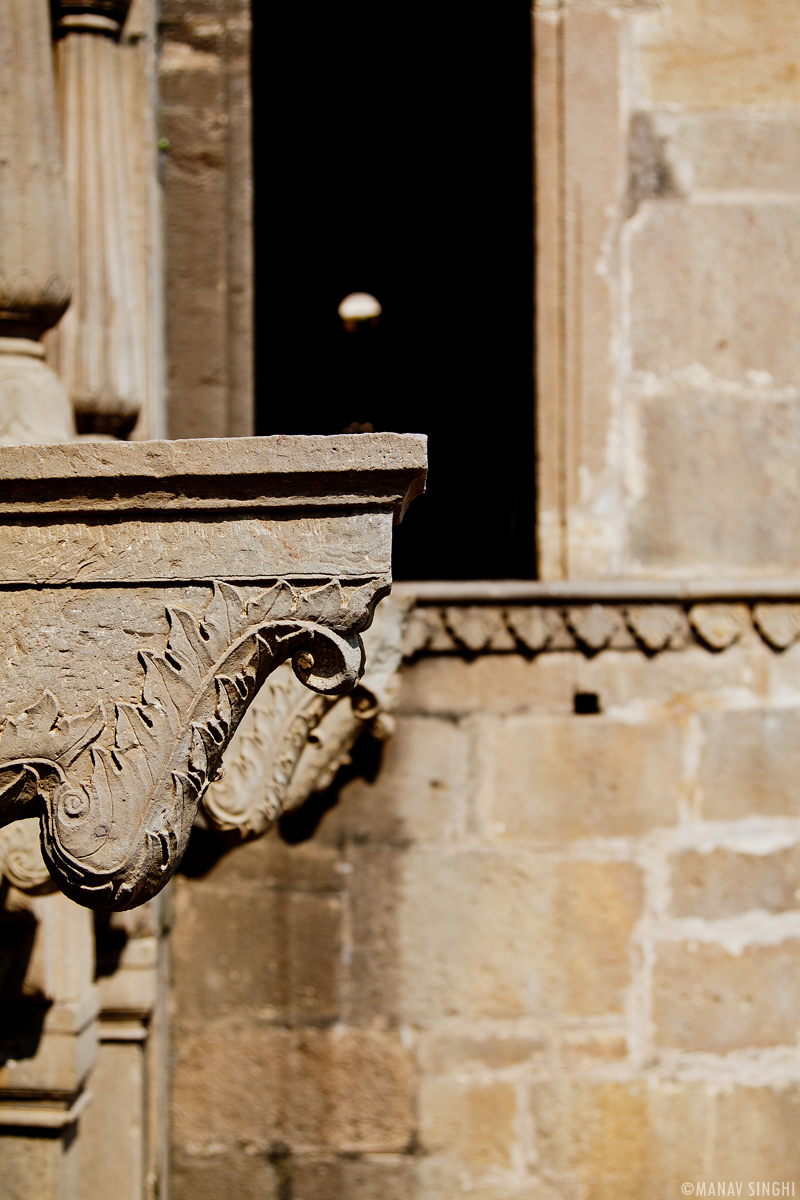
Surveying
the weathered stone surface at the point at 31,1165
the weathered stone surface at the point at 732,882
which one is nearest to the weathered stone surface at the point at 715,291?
the weathered stone surface at the point at 732,882

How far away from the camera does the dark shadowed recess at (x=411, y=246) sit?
455cm

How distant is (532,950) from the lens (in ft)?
8.00

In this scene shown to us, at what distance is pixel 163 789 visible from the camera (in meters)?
1.26

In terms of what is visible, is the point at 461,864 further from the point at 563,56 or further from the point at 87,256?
the point at 563,56

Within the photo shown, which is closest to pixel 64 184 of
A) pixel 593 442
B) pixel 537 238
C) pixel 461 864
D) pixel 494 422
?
pixel 537 238

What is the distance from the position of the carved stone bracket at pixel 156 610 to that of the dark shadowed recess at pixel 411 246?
305 cm

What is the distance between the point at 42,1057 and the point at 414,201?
5103 mm

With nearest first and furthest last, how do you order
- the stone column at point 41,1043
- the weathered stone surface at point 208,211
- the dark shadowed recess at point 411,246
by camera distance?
the stone column at point 41,1043
the weathered stone surface at point 208,211
the dark shadowed recess at point 411,246

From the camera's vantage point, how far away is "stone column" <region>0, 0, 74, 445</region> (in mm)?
1985

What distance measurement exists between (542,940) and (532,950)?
0.10ft

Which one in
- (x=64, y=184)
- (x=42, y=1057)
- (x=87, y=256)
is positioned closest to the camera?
(x=64, y=184)

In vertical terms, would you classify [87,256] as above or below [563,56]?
below

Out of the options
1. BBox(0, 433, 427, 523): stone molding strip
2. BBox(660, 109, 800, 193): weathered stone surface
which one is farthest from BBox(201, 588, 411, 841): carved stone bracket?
BBox(660, 109, 800, 193): weathered stone surface

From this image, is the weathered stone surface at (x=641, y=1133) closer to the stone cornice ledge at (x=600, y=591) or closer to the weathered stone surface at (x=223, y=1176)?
the weathered stone surface at (x=223, y=1176)
